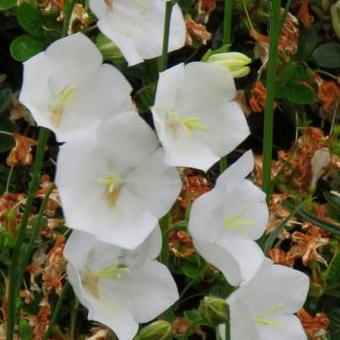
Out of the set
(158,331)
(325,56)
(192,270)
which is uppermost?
(158,331)

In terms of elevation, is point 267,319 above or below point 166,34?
below

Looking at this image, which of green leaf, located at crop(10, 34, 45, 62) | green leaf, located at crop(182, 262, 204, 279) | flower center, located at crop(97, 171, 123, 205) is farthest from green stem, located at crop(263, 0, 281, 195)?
green leaf, located at crop(10, 34, 45, 62)

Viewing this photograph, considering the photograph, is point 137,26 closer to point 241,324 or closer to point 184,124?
point 184,124

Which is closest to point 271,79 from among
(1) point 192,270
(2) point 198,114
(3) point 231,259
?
(2) point 198,114

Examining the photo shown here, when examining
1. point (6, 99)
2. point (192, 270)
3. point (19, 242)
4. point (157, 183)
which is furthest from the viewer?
point (6, 99)

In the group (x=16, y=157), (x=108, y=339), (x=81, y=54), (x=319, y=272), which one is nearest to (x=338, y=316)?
(x=319, y=272)

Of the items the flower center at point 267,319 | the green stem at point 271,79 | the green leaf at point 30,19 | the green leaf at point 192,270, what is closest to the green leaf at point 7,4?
the green leaf at point 30,19

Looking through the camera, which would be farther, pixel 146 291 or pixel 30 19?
pixel 30 19

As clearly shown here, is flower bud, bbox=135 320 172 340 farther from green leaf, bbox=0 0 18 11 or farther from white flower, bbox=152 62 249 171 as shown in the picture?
green leaf, bbox=0 0 18 11
